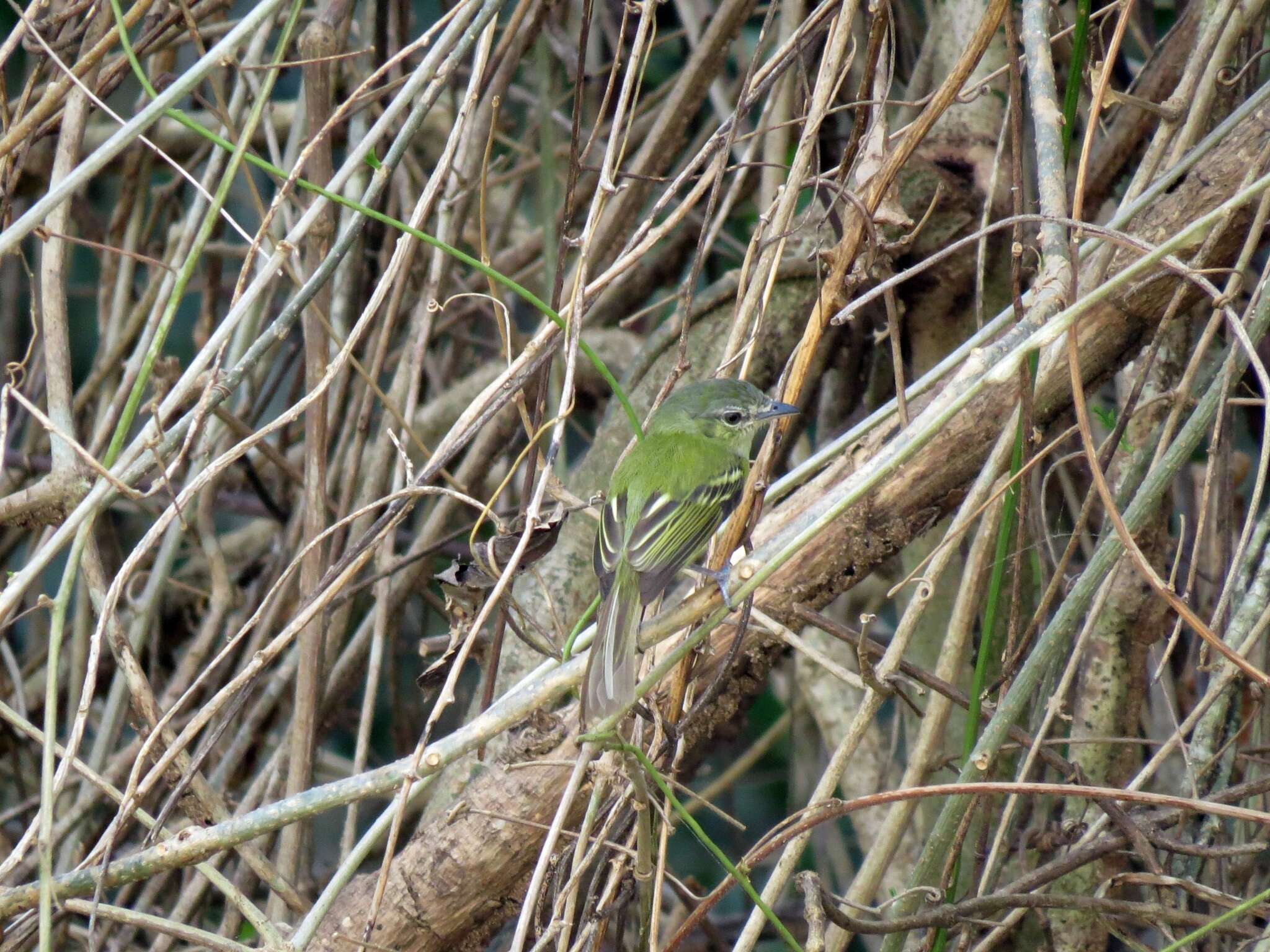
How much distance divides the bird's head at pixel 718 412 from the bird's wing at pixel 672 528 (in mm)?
119

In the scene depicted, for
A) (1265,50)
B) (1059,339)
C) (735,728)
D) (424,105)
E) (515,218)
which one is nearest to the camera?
(424,105)

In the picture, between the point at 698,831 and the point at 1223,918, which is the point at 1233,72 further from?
the point at 698,831

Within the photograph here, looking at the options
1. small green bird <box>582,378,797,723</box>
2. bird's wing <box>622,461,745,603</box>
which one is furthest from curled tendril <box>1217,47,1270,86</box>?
bird's wing <box>622,461,745,603</box>

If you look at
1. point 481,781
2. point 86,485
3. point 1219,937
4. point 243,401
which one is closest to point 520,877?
point 481,781

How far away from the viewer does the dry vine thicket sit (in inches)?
83.4

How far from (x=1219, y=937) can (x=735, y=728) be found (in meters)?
2.55

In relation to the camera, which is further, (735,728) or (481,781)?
(735,728)

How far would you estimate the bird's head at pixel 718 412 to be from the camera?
2824 mm

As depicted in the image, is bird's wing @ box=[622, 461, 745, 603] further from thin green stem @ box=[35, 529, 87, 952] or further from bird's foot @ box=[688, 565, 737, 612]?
thin green stem @ box=[35, 529, 87, 952]

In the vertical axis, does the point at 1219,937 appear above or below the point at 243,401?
below

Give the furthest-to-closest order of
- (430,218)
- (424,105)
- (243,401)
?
(430,218)
(243,401)
(424,105)

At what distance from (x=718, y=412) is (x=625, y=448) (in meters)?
0.68

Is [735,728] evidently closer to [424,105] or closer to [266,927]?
[266,927]

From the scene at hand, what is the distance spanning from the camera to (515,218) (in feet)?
18.0
